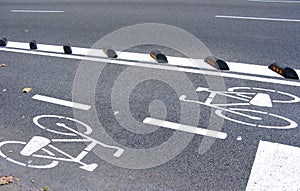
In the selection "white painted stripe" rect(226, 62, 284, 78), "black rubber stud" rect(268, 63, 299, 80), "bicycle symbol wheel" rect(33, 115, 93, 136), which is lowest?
"bicycle symbol wheel" rect(33, 115, 93, 136)

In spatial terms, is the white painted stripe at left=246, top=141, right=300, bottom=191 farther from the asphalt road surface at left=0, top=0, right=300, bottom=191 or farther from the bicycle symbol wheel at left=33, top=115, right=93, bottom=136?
the bicycle symbol wheel at left=33, top=115, right=93, bottom=136

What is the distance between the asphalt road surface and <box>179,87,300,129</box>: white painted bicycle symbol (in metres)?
0.01

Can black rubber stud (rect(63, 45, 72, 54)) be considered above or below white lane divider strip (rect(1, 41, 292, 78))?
above

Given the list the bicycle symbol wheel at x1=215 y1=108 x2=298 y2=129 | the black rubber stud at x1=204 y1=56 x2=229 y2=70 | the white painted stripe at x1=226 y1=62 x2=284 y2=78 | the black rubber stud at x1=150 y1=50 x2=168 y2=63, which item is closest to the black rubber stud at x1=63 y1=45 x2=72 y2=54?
the black rubber stud at x1=150 y1=50 x2=168 y2=63

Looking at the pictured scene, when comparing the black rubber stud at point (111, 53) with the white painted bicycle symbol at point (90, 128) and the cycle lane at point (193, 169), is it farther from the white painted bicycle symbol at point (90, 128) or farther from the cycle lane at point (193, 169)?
the cycle lane at point (193, 169)

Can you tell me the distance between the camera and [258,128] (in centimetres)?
382

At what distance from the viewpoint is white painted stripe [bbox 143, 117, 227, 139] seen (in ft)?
12.3

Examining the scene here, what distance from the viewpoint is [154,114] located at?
426 cm

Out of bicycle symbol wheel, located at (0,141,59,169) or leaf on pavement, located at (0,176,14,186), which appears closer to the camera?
leaf on pavement, located at (0,176,14,186)

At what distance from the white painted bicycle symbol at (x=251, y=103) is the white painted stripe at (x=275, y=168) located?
17.1 inches

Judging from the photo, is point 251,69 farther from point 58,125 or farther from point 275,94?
point 58,125

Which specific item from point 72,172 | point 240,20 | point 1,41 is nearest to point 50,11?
point 1,41

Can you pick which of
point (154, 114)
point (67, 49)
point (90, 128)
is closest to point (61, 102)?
point (90, 128)

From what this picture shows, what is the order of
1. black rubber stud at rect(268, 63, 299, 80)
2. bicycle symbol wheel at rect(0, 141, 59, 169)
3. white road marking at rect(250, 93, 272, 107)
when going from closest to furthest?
bicycle symbol wheel at rect(0, 141, 59, 169) → white road marking at rect(250, 93, 272, 107) → black rubber stud at rect(268, 63, 299, 80)
